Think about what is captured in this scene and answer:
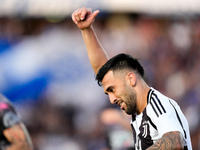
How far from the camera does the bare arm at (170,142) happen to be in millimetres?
2648

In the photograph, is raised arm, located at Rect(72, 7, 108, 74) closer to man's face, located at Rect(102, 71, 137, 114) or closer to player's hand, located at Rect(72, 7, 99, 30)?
player's hand, located at Rect(72, 7, 99, 30)

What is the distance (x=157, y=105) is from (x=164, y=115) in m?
0.14

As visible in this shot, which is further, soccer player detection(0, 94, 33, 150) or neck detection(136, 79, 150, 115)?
soccer player detection(0, 94, 33, 150)

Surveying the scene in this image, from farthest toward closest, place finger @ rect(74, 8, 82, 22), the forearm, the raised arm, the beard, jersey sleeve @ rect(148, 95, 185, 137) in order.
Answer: the forearm < the raised arm < finger @ rect(74, 8, 82, 22) < the beard < jersey sleeve @ rect(148, 95, 185, 137)

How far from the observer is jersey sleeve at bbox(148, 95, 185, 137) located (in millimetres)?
2750

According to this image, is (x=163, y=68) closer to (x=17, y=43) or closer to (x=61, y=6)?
(x=61, y=6)

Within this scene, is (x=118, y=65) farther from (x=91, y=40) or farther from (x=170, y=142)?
(x=170, y=142)

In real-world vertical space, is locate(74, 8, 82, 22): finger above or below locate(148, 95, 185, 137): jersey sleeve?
above

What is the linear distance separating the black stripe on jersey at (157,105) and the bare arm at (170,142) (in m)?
0.22

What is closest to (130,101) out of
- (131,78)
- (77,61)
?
(131,78)

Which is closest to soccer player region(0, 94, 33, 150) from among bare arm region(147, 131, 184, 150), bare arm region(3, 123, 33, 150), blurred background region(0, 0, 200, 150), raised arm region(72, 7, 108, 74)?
bare arm region(3, 123, 33, 150)

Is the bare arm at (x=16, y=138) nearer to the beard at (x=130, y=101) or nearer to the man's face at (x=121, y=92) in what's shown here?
the man's face at (x=121, y=92)

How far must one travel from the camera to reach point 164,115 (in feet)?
9.23

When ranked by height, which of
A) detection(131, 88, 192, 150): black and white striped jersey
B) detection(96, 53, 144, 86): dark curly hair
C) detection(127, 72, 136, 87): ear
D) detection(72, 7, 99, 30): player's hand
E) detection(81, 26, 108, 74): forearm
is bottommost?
detection(131, 88, 192, 150): black and white striped jersey
